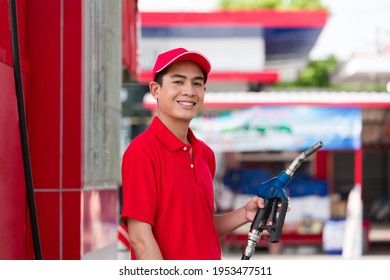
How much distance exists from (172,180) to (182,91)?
35 cm

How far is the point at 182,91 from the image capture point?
144 inches

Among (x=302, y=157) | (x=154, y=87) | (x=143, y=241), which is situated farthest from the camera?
(x=154, y=87)

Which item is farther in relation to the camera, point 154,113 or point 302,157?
point 154,113

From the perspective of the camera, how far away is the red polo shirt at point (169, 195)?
3484 millimetres

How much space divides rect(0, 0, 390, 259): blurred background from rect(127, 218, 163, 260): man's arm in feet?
2.61

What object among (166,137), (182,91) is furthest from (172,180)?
(182,91)

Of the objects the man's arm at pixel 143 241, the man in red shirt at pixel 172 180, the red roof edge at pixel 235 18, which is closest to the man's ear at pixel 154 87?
the man in red shirt at pixel 172 180

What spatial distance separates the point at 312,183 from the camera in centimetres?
1791

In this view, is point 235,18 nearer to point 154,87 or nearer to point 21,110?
point 21,110

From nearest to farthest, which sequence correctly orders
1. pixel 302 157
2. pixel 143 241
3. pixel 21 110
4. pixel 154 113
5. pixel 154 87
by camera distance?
pixel 143 241
pixel 302 157
pixel 154 87
pixel 21 110
pixel 154 113

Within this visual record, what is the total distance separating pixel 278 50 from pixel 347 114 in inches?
295
